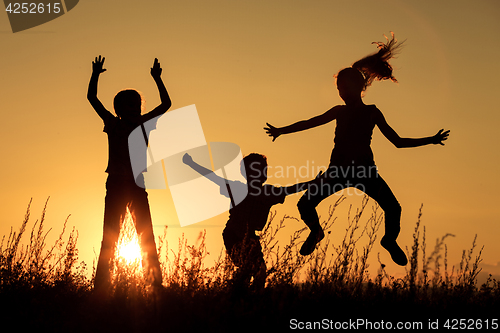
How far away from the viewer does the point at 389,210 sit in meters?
5.11

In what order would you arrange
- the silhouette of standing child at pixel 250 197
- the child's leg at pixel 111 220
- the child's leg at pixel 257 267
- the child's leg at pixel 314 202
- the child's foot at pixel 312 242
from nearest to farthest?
the child's leg at pixel 257 267, the child's leg at pixel 111 220, the child's foot at pixel 312 242, the child's leg at pixel 314 202, the silhouette of standing child at pixel 250 197

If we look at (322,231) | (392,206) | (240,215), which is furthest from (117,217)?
(392,206)

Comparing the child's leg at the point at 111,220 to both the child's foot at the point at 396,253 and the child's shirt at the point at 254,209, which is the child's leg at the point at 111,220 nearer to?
the child's shirt at the point at 254,209

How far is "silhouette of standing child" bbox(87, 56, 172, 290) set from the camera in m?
4.85

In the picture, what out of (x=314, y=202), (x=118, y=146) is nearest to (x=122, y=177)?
(x=118, y=146)

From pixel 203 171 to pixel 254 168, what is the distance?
64 cm

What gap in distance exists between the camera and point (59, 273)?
14.9ft

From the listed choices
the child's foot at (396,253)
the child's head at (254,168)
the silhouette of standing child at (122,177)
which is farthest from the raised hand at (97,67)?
the child's foot at (396,253)

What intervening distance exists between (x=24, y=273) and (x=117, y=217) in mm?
1064

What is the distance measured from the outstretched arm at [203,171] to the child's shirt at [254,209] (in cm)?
37

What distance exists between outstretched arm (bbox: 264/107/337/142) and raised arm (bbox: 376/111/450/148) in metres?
0.58

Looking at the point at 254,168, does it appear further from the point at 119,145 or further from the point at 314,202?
the point at 119,145

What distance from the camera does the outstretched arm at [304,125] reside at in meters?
5.40

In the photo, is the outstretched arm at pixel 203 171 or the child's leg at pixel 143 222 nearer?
the child's leg at pixel 143 222
